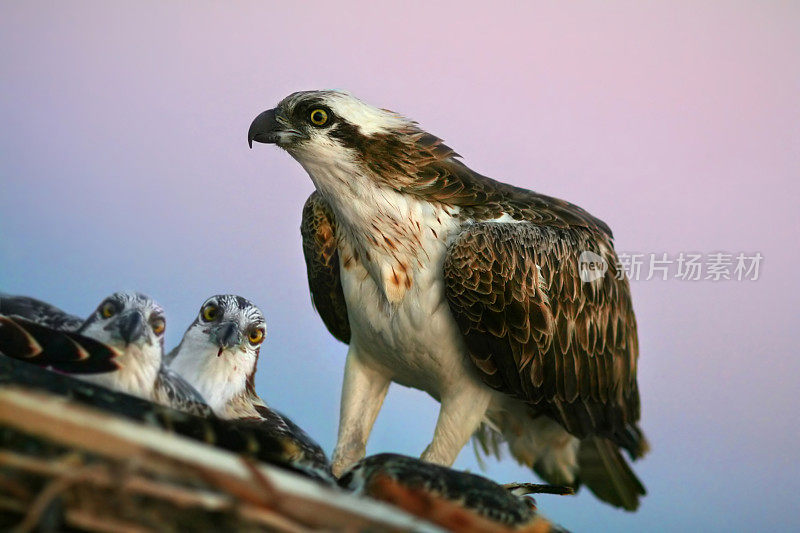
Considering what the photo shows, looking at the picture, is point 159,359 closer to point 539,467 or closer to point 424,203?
point 424,203

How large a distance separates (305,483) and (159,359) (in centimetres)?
74

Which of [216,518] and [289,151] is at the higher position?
[289,151]

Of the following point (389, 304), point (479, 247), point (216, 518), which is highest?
point (479, 247)

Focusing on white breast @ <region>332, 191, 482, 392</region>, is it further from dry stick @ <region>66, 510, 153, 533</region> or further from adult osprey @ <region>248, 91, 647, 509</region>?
dry stick @ <region>66, 510, 153, 533</region>

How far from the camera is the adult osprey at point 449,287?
1930 mm

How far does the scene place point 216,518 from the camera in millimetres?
888

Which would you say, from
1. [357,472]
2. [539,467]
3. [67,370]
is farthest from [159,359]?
[539,467]

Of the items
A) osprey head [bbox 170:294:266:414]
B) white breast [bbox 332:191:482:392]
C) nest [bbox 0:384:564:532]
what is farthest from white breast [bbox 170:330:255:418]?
nest [bbox 0:384:564:532]

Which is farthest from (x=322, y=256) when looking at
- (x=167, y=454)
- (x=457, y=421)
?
(x=167, y=454)

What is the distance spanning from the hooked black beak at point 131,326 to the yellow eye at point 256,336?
392mm

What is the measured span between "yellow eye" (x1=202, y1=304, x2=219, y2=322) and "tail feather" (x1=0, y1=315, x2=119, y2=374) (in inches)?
22.1

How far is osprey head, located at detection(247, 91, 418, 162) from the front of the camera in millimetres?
1907

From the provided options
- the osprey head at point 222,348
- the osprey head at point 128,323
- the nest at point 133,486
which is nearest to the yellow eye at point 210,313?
the osprey head at point 222,348

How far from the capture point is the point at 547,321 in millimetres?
2012
